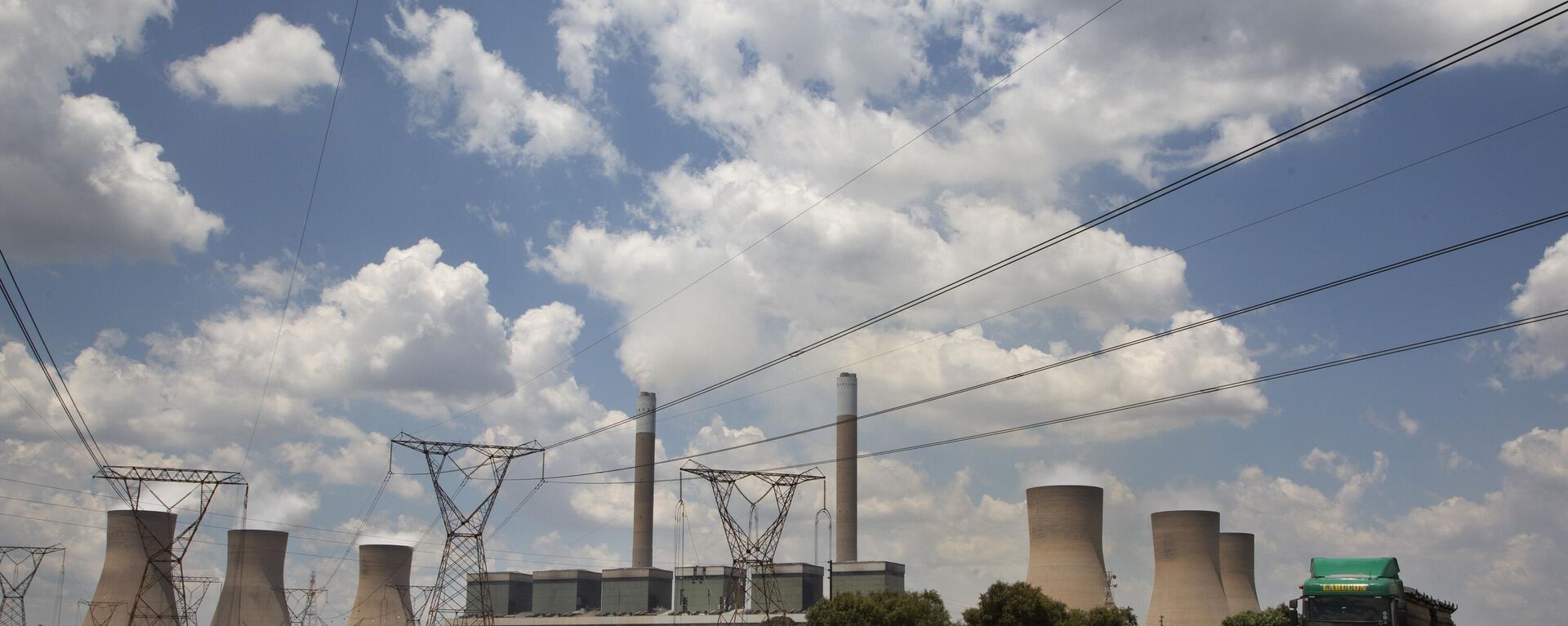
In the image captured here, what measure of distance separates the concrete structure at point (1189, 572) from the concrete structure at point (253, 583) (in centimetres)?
7469

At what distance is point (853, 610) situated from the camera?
184 feet

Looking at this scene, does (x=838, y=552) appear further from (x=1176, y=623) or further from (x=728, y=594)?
(x=1176, y=623)

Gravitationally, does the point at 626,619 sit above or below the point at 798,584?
A: below

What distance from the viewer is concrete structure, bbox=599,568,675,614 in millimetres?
107375

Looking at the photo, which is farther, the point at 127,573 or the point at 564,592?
the point at 564,592

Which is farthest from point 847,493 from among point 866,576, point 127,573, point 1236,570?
point 127,573

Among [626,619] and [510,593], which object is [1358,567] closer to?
[626,619]

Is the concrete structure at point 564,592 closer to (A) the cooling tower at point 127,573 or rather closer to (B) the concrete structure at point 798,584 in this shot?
(B) the concrete structure at point 798,584

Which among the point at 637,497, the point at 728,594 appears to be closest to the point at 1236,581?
the point at 728,594

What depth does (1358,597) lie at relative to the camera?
23.6 metres

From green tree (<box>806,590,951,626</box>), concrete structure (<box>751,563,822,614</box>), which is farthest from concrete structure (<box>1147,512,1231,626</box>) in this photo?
green tree (<box>806,590,951,626</box>)

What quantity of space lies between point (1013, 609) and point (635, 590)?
62.8 metres

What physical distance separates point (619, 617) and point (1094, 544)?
47.3 meters

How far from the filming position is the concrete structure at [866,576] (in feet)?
323
